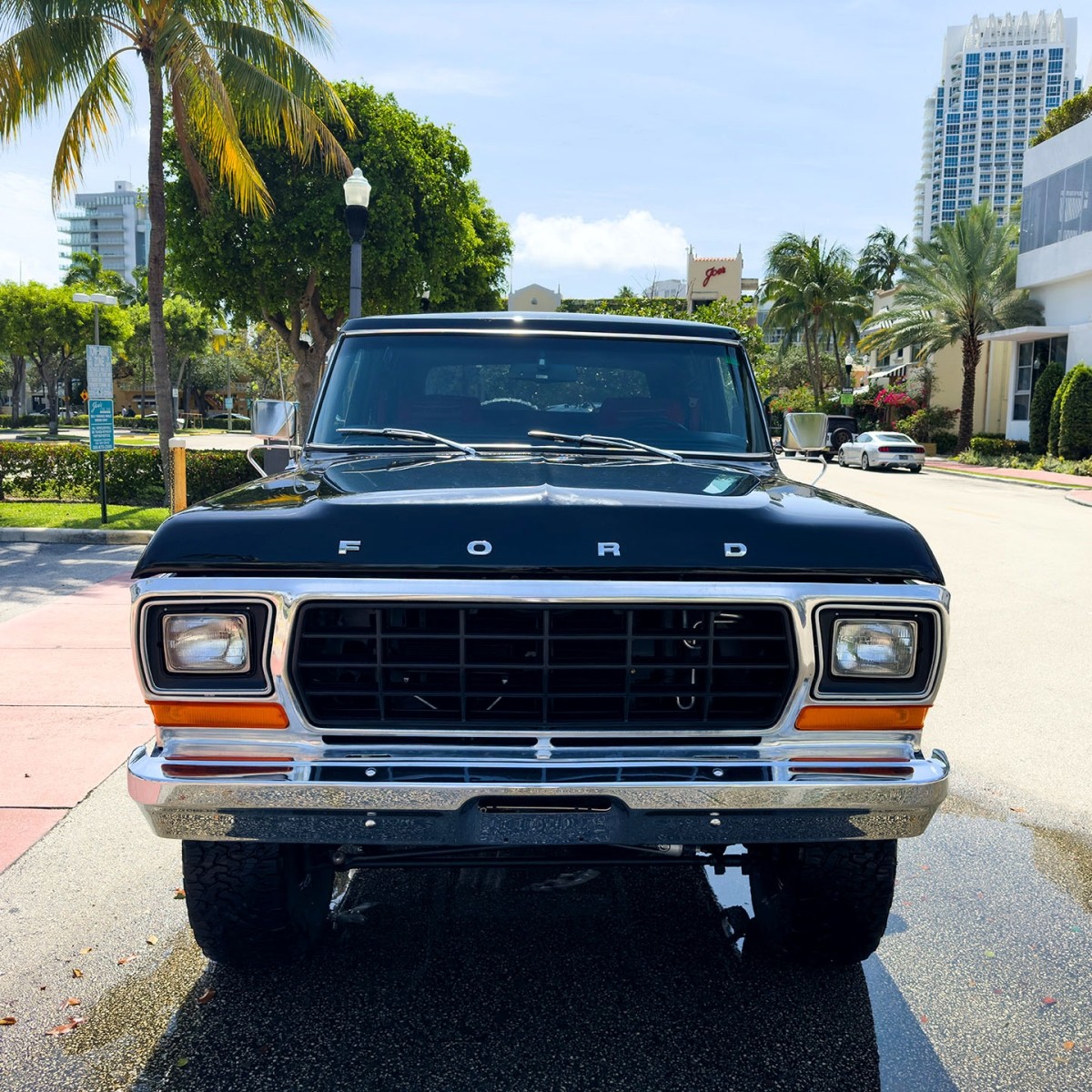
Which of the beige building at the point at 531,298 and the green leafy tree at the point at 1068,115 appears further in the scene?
the beige building at the point at 531,298

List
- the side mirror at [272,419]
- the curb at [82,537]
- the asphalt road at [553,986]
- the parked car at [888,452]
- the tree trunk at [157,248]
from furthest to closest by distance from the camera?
the parked car at [888,452]
the tree trunk at [157,248]
the curb at [82,537]
the side mirror at [272,419]
the asphalt road at [553,986]

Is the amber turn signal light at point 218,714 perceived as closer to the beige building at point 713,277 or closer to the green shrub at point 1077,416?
the green shrub at point 1077,416

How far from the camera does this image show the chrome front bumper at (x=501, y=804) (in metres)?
2.51

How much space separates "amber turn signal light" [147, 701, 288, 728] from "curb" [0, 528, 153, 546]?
437 inches

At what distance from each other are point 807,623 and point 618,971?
132cm

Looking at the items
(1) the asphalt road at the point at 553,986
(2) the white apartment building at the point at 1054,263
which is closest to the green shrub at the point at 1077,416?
(2) the white apartment building at the point at 1054,263

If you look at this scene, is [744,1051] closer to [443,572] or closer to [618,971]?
[618,971]

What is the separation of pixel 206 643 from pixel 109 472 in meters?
14.7

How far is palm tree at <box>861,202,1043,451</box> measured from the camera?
38250 millimetres

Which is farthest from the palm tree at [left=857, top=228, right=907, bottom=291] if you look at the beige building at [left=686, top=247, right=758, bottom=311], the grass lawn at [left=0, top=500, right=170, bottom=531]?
the grass lawn at [left=0, top=500, right=170, bottom=531]

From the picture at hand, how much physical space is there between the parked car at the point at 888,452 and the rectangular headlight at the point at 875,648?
97.1ft

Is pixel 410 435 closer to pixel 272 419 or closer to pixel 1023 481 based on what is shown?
pixel 272 419

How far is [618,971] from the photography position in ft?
10.6

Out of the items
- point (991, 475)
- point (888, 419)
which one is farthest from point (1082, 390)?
point (888, 419)
